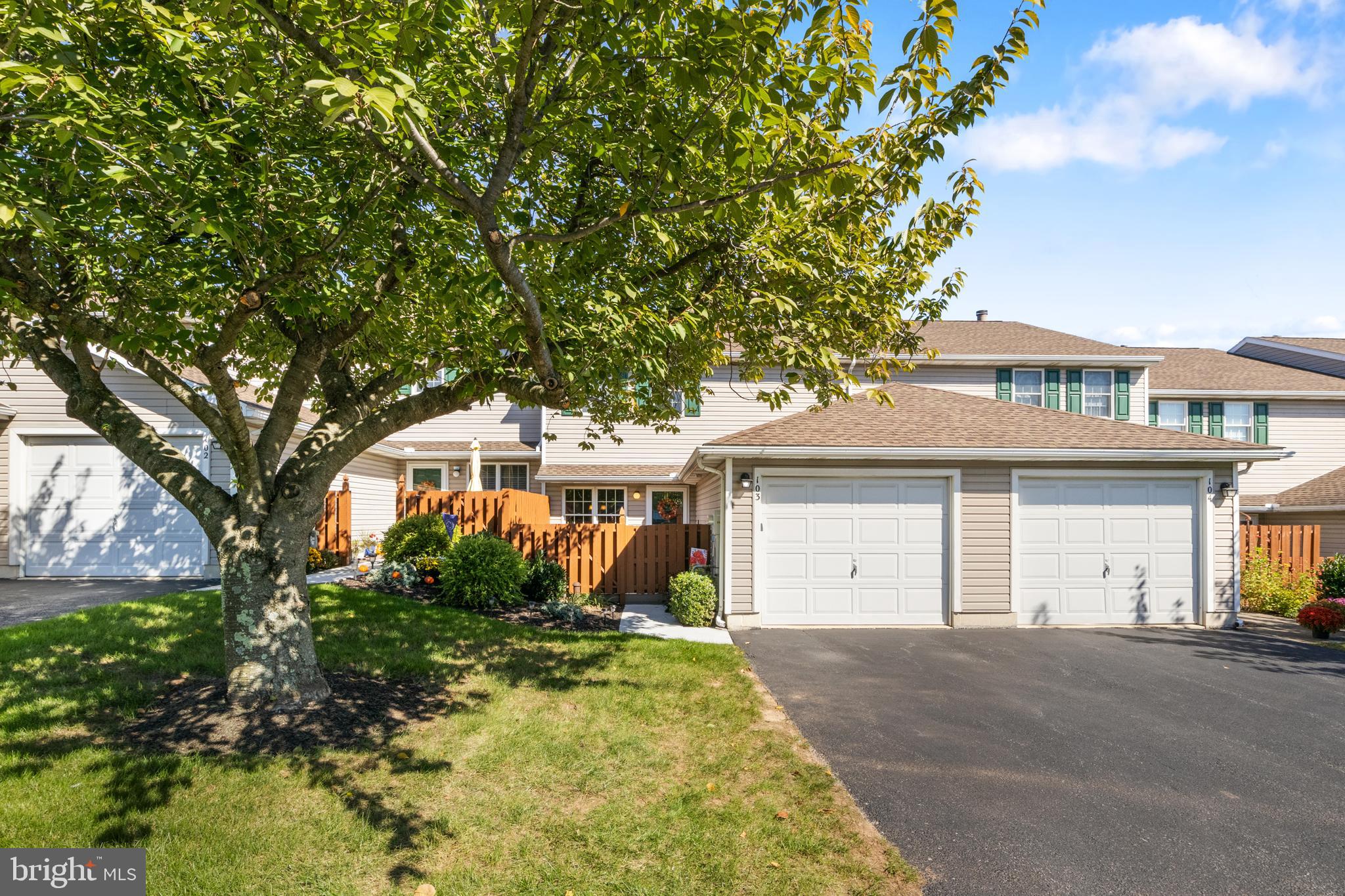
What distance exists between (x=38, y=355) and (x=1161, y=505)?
15.0 m

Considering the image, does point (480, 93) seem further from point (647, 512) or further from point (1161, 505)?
point (647, 512)

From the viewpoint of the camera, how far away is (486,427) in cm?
2039

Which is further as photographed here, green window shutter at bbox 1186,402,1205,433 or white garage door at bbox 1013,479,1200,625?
green window shutter at bbox 1186,402,1205,433

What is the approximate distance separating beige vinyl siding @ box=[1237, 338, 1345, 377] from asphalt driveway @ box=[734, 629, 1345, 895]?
1725cm

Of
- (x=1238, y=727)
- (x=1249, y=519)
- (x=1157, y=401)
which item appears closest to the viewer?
(x=1238, y=727)

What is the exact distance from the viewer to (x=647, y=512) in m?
18.7

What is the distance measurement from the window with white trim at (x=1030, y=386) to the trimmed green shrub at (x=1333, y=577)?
695cm

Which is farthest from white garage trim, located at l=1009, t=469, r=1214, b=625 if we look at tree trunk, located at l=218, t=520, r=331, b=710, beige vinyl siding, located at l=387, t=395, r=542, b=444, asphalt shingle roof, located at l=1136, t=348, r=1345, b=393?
beige vinyl siding, located at l=387, t=395, r=542, b=444

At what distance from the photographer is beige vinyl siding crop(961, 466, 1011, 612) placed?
11.0 metres

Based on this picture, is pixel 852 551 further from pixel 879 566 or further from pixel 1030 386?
pixel 1030 386

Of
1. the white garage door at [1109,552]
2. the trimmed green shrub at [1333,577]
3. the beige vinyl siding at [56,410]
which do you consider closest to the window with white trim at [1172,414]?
the trimmed green shrub at [1333,577]

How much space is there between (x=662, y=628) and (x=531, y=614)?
2.26 metres

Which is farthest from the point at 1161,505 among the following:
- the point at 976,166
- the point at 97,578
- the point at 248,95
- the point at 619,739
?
the point at 97,578

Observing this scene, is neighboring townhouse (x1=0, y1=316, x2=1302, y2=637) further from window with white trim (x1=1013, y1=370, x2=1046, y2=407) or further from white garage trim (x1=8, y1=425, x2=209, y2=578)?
window with white trim (x1=1013, y1=370, x2=1046, y2=407)
